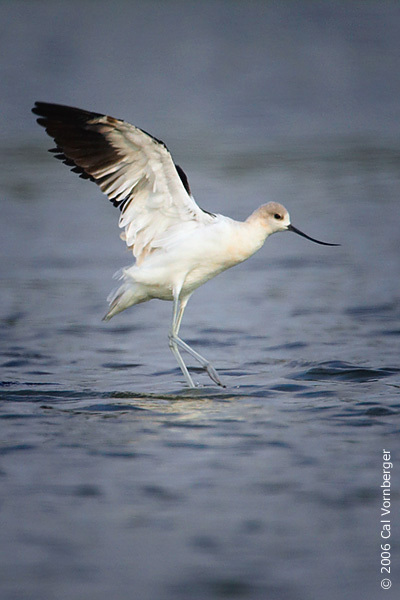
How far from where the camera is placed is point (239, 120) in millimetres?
21844

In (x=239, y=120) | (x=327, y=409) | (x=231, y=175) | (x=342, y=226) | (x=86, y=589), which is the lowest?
(x=86, y=589)

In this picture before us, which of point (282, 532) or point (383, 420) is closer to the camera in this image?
point (282, 532)

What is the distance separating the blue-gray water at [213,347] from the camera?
5.69 metres

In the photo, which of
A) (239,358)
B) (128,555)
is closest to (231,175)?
(239,358)

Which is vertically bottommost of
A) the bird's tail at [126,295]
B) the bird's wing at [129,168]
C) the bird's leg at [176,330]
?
the bird's leg at [176,330]

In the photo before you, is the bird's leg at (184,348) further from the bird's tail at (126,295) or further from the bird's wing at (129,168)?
the bird's wing at (129,168)

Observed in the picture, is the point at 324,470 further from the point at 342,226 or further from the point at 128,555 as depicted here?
the point at 342,226

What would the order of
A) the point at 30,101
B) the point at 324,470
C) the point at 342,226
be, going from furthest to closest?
the point at 30,101 → the point at 342,226 → the point at 324,470

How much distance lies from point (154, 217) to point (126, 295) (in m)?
0.71

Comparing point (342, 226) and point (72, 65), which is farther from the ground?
point (72, 65)

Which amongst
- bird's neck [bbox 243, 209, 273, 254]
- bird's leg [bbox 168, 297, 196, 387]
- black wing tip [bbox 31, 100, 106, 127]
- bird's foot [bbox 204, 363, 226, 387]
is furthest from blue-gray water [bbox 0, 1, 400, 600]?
black wing tip [bbox 31, 100, 106, 127]

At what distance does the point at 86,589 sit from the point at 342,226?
10.8 metres

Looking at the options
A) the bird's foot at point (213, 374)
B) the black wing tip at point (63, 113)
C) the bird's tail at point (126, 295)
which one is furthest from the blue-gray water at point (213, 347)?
the black wing tip at point (63, 113)

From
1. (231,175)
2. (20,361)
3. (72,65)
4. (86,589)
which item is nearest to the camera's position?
(86,589)
